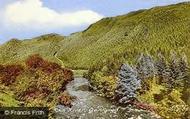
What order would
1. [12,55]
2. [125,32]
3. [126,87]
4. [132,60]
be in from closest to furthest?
[126,87] → [132,60] → [125,32] → [12,55]

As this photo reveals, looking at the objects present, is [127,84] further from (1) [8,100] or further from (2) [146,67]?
(1) [8,100]

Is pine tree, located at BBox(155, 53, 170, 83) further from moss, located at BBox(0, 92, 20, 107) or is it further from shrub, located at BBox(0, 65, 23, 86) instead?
moss, located at BBox(0, 92, 20, 107)

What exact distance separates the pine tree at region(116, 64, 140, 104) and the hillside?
1688 centimetres

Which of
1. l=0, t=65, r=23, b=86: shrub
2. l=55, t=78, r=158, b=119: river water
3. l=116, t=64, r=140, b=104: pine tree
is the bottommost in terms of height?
l=55, t=78, r=158, b=119: river water

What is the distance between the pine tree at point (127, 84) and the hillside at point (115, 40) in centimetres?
1688

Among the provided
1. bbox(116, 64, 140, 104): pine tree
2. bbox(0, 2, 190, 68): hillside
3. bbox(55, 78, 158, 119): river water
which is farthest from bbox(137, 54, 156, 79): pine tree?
bbox(0, 2, 190, 68): hillside

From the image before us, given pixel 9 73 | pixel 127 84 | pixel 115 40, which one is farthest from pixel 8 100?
pixel 115 40

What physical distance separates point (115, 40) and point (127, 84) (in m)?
59.4

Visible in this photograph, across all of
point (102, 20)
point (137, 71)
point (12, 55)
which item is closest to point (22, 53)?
point (12, 55)

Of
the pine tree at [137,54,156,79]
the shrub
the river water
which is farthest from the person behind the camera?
the pine tree at [137,54,156,79]

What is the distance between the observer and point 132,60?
70250 millimetres

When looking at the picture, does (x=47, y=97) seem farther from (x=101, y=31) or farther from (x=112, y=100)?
Answer: (x=101, y=31)

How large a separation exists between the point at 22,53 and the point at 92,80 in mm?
64814

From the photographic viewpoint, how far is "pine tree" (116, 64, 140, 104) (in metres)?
56.3
